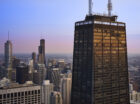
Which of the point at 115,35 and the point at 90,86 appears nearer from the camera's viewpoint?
the point at 90,86

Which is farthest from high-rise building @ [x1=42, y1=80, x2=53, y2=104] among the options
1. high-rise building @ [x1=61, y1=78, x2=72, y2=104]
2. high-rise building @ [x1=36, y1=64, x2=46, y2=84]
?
high-rise building @ [x1=36, y1=64, x2=46, y2=84]

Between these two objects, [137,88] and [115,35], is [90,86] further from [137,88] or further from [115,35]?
[137,88]

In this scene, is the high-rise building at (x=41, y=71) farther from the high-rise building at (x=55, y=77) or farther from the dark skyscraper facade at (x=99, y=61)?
the dark skyscraper facade at (x=99, y=61)

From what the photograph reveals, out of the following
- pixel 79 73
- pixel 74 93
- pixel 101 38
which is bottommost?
pixel 74 93

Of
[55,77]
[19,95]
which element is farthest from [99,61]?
[55,77]

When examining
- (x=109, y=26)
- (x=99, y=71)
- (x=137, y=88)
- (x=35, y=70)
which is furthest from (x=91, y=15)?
(x=35, y=70)

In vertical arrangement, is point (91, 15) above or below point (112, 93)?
above

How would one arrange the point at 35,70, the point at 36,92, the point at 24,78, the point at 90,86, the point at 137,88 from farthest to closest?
the point at 35,70
the point at 24,78
the point at 137,88
the point at 36,92
the point at 90,86
